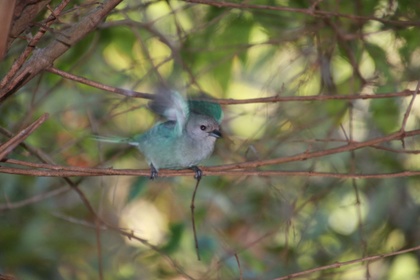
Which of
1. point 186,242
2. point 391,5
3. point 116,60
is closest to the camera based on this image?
point 391,5

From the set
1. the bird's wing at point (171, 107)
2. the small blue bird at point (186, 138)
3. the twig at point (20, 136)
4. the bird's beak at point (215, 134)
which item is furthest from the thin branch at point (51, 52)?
the bird's beak at point (215, 134)

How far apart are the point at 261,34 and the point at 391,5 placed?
0.75 metres

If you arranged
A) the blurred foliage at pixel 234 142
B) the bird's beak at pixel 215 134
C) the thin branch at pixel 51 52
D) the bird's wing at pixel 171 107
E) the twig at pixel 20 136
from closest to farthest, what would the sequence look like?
the twig at pixel 20 136 → the thin branch at pixel 51 52 → the bird's wing at pixel 171 107 → the blurred foliage at pixel 234 142 → the bird's beak at pixel 215 134

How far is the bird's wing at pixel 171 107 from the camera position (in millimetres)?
2699

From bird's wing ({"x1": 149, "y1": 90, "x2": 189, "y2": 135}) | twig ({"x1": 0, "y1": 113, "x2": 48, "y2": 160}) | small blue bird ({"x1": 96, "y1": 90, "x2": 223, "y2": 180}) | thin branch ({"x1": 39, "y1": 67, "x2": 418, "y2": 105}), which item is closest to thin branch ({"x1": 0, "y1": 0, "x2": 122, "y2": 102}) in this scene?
thin branch ({"x1": 39, "y1": 67, "x2": 418, "y2": 105})

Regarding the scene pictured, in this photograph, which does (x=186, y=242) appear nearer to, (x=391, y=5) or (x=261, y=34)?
(x=261, y=34)

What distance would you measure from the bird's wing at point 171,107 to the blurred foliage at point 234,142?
0.07 metres

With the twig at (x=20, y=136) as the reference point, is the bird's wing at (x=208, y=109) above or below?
above

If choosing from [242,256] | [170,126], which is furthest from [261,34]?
[242,256]

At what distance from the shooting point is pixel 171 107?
294 centimetres

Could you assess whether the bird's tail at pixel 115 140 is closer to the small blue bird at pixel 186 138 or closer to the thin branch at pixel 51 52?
the small blue bird at pixel 186 138

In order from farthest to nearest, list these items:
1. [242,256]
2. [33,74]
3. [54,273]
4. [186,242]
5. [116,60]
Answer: [116,60], [54,273], [186,242], [242,256], [33,74]

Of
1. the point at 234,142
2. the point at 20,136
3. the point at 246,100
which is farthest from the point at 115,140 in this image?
the point at 20,136

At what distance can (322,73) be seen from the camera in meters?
3.32
